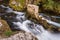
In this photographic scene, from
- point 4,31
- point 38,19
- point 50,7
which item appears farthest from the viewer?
point 50,7

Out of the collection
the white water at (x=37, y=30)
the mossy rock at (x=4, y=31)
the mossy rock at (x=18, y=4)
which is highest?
the mossy rock at (x=4, y=31)

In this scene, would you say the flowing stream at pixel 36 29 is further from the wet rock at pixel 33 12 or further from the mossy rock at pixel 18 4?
the mossy rock at pixel 18 4

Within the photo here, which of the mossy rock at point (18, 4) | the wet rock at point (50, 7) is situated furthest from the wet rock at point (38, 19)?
the wet rock at point (50, 7)

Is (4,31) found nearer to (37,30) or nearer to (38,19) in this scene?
(37,30)

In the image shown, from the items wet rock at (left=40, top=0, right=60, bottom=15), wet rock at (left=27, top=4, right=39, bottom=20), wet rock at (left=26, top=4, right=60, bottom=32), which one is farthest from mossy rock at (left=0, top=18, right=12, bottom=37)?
wet rock at (left=40, top=0, right=60, bottom=15)

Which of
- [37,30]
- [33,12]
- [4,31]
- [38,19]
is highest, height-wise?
[4,31]

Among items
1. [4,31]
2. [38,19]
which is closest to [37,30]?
[38,19]

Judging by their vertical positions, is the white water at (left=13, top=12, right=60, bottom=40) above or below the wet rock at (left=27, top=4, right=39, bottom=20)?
below

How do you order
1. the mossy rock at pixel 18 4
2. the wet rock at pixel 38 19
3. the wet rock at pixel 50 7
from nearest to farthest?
the wet rock at pixel 38 19 → the wet rock at pixel 50 7 → the mossy rock at pixel 18 4

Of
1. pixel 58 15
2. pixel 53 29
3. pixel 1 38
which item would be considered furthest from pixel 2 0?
pixel 1 38

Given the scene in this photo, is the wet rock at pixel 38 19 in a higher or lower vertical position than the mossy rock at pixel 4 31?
lower

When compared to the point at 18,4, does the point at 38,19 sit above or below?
below

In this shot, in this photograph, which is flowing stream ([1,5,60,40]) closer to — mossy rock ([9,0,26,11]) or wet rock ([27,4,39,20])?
wet rock ([27,4,39,20])

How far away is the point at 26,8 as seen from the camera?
1141 centimetres
